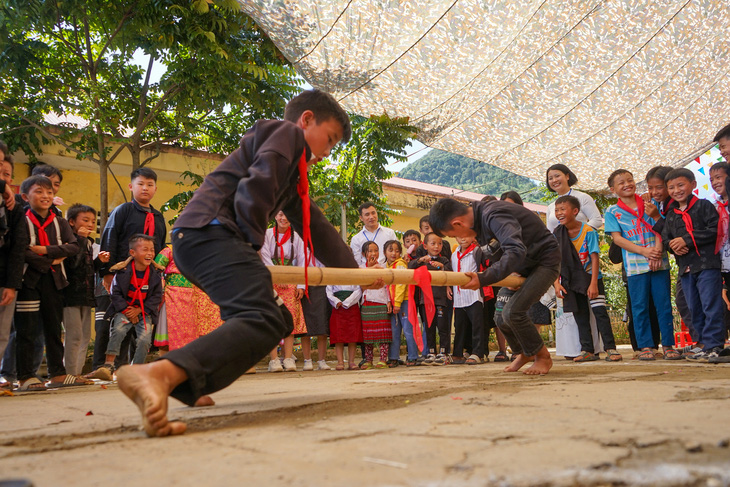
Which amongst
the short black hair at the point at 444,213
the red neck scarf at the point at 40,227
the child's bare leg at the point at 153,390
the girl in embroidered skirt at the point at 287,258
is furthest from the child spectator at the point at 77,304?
the child's bare leg at the point at 153,390

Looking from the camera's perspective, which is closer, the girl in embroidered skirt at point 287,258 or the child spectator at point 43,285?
the child spectator at point 43,285

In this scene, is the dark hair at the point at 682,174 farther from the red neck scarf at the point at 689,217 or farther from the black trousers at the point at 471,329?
the black trousers at the point at 471,329

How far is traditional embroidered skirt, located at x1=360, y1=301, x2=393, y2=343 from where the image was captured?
6.23 meters

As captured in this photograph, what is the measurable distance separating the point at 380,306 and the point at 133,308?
246 cm

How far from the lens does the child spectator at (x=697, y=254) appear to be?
14.4ft

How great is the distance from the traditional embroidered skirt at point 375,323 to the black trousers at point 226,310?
402 centimetres

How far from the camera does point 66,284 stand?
14.4ft

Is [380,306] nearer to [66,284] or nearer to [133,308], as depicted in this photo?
[133,308]

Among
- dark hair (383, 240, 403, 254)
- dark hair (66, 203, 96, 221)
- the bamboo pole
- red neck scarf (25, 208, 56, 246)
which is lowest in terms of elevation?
the bamboo pole

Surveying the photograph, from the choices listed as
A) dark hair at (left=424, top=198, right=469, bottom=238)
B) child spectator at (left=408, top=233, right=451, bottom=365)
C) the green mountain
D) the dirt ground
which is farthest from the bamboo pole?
the green mountain

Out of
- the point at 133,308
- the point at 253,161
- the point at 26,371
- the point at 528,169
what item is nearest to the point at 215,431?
the point at 253,161

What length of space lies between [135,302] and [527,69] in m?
4.47

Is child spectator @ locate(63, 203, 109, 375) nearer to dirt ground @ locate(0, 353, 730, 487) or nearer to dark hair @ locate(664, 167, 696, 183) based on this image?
dirt ground @ locate(0, 353, 730, 487)

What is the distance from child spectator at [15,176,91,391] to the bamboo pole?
2.20m
